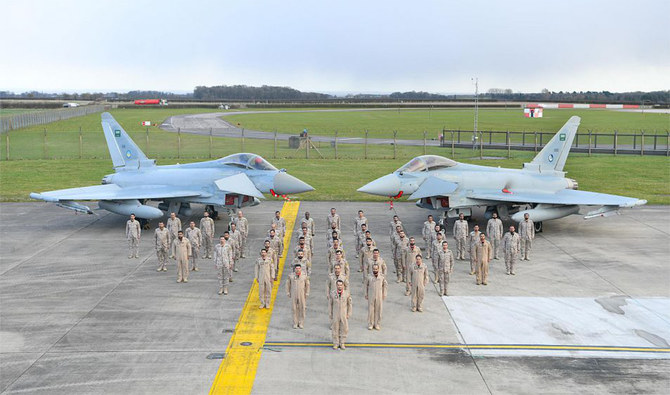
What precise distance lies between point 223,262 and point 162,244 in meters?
2.63

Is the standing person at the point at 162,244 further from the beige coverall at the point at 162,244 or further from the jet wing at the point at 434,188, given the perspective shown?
the jet wing at the point at 434,188

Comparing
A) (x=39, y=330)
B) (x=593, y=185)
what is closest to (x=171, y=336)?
(x=39, y=330)

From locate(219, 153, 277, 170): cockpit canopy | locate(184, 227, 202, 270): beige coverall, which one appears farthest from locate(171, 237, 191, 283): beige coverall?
locate(219, 153, 277, 170): cockpit canopy

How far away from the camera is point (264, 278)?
13594 mm

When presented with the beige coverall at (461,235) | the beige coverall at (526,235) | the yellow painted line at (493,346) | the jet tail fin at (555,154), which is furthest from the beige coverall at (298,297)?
the jet tail fin at (555,154)

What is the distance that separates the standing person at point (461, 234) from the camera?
17719mm

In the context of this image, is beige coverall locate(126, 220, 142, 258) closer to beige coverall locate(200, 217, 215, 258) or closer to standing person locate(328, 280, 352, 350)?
beige coverall locate(200, 217, 215, 258)

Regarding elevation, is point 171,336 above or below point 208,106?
below

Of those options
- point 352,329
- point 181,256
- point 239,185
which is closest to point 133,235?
point 181,256

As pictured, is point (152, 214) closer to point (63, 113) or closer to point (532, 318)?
point (532, 318)

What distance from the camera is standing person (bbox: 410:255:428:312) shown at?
13352 mm

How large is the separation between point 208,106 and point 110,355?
135 metres

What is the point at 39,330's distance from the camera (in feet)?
41.1

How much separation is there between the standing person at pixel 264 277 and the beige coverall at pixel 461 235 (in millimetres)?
6201
